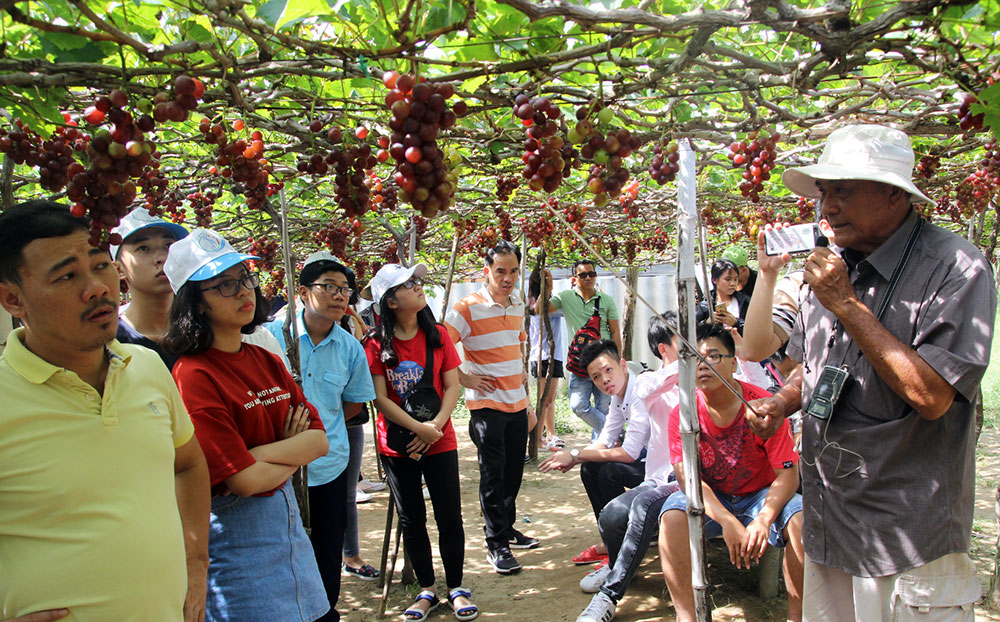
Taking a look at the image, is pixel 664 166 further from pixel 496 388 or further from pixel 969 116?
pixel 496 388

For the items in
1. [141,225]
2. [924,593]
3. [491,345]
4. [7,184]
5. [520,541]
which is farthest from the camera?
[520,541]

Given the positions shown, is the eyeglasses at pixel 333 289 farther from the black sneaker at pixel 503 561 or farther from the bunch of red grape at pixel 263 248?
the bunch of red grape at pixel 263 248

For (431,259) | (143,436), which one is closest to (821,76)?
(143,436)

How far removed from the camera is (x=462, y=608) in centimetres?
351

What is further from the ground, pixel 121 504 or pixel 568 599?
pixel 121 504

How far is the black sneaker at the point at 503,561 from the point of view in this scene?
416 centimetres

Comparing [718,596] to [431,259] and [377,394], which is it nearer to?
[377,394]

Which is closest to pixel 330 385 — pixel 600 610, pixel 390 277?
pixel 390 277

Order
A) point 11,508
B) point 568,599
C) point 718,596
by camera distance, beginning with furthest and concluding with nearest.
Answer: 1. point 568,599
2. point 718,596
3. point 11,508

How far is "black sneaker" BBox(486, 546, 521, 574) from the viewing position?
13.6 feet

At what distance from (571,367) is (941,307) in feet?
14.9

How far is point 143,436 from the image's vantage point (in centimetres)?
160

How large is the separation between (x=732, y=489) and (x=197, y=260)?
2412 millimetres

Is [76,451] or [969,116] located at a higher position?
[969,116]
